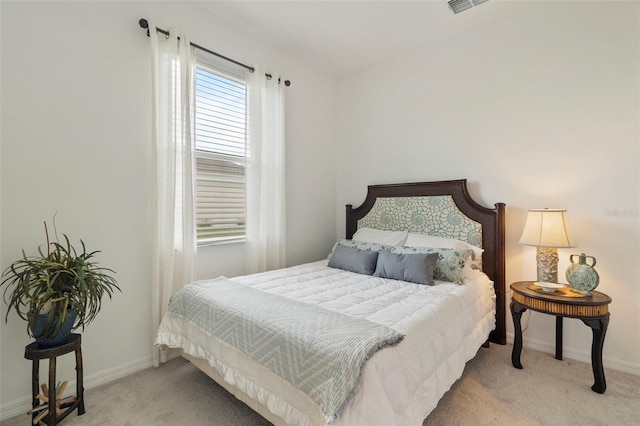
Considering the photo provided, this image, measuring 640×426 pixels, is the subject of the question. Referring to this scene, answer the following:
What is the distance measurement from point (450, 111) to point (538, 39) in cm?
85

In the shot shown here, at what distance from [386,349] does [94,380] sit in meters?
2.03

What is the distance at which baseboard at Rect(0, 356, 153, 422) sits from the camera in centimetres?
172

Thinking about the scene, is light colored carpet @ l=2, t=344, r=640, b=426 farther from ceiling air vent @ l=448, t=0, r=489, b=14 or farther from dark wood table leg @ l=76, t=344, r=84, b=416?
ceiling air vent @ l=448, t=0, r=489, b=14

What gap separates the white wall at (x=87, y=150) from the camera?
175cm

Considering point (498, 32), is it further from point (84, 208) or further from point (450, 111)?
point (84, 208)

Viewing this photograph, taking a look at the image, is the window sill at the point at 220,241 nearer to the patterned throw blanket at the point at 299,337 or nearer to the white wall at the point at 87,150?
the white wall at the point at 87,150

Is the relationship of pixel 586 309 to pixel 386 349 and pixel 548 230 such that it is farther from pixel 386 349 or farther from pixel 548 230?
pixel 386 349

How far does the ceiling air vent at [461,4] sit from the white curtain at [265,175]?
169 cm

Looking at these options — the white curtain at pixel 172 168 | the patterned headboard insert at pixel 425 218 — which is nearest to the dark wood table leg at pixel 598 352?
the patterned headboard insert at pixel 425 218

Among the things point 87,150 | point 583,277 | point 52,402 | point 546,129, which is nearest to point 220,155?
point 87,150

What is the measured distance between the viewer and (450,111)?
3002 millimetres

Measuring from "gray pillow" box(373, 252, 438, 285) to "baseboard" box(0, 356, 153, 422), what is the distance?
1952mm

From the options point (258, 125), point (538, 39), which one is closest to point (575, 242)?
point (538, 39)

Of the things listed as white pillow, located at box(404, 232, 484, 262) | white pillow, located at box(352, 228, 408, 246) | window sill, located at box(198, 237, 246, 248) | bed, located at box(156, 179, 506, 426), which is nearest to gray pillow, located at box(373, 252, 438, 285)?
bed, located at box(156, 179, 506, 426)
